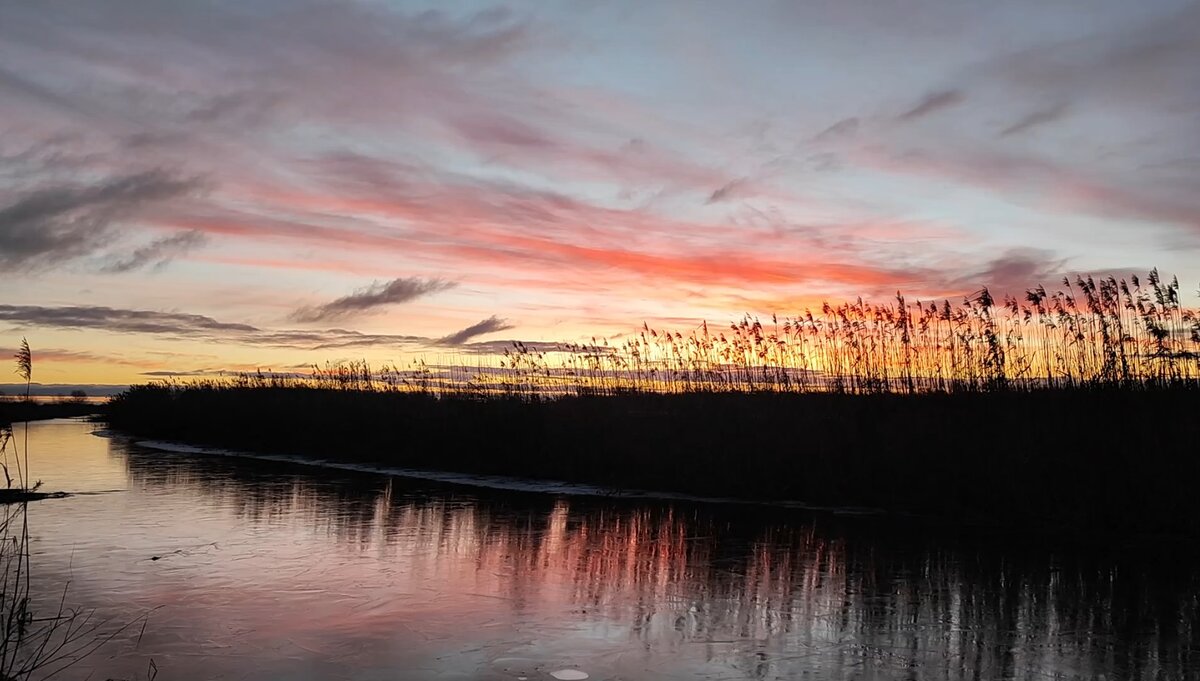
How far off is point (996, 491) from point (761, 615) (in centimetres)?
555

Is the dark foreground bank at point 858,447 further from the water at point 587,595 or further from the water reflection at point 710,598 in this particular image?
the water reflection at point 710,598

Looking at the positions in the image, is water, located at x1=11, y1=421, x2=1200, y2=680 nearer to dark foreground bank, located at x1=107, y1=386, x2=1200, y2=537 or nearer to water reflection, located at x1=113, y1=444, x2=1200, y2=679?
water reflection, located at x1=113, y1=444, x2=1200, y2=679

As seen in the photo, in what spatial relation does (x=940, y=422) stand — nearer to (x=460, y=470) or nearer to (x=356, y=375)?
(x=460, y=470)

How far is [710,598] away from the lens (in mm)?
6848

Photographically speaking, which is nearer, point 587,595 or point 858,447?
point 587,595

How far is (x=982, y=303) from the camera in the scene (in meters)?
13.7

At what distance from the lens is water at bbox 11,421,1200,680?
17.1 feet

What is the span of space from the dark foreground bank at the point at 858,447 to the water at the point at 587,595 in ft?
4.03

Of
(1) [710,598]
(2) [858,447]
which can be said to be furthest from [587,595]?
(2) [858,447]

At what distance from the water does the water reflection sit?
25 mm

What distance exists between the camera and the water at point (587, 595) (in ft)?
17.1

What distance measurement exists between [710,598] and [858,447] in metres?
6.04

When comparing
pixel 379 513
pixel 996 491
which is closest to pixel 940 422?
pixel 996 491

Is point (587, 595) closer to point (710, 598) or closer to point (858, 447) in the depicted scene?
point (710, 598)
